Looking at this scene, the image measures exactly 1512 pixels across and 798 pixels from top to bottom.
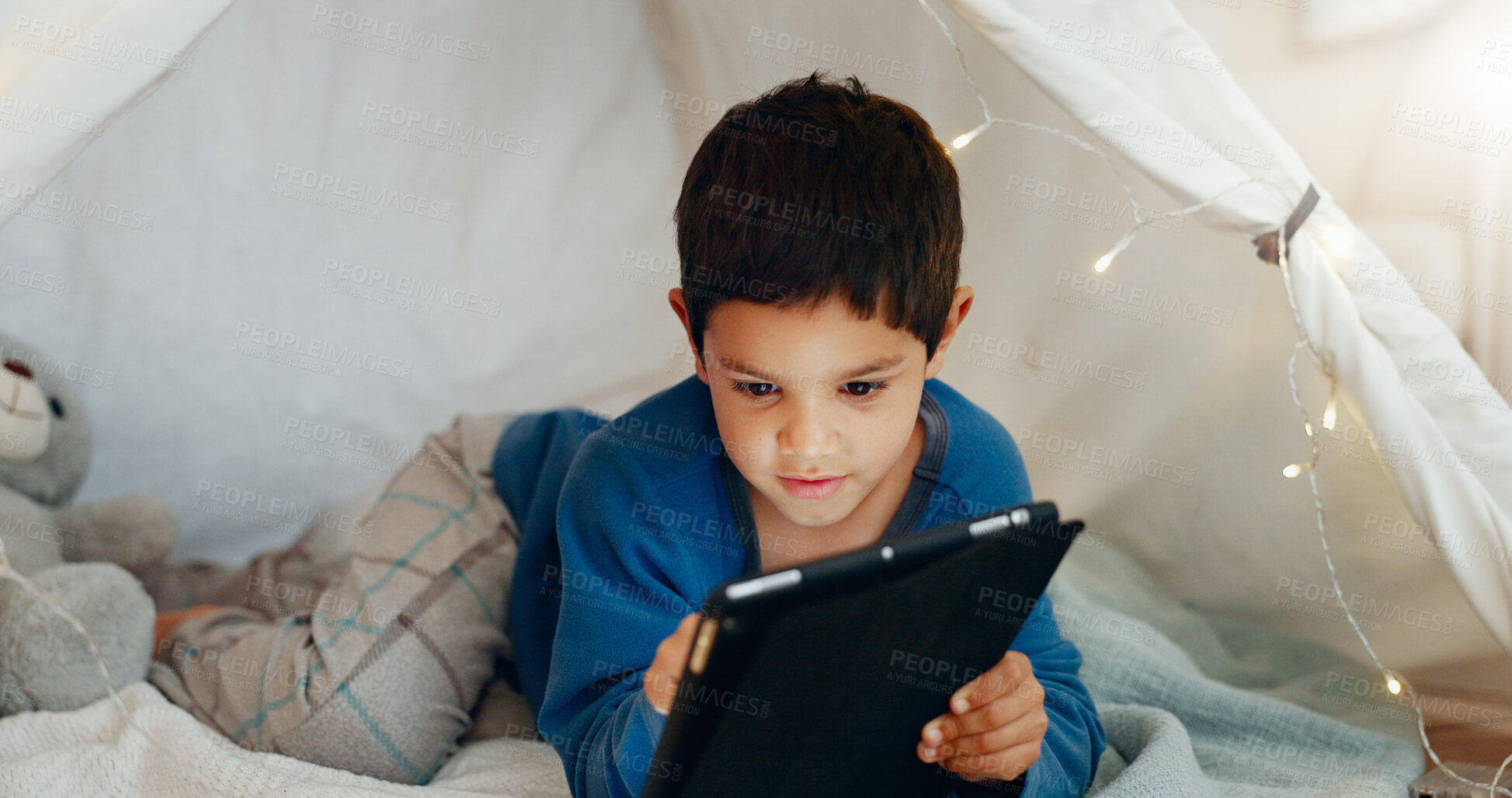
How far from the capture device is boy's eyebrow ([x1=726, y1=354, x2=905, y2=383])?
2.68 feet

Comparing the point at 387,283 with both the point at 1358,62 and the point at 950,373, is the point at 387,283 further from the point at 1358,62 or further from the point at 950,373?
the point at 1358,62

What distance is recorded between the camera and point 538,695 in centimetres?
113

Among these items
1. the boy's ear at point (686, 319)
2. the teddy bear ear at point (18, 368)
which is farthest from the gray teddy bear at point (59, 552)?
the boy's ear at point (686, 319)

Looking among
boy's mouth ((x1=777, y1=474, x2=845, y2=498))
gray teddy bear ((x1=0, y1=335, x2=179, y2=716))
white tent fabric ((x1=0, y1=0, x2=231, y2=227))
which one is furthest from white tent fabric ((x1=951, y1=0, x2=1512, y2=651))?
gray teddy bear ((x1=0, y1=335, x2=179, y2=716))

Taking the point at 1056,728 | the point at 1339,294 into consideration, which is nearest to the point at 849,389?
the point at 1056,728

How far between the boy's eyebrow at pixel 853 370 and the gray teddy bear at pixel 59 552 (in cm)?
74

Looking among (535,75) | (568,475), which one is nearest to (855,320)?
(568,475)

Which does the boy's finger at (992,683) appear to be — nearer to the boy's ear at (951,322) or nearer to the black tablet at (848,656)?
the black tablet at (848,656)

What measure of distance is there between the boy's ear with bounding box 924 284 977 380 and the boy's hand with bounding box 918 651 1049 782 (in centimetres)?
27

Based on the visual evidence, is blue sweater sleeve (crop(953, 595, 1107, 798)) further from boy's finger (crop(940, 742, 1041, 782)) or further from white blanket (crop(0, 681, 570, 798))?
white blanket (crop(0, 681, 570, 798))

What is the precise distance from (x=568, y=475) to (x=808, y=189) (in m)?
0.37

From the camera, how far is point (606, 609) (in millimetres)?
896

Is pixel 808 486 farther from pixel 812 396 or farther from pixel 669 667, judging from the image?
pixel 669 667

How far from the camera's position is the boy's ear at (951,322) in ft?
3.07
